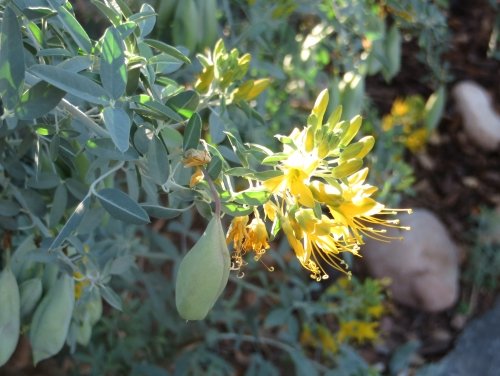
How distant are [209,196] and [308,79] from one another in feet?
3.34

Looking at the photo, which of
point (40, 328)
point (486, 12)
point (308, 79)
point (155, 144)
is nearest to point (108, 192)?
point (155, 144)

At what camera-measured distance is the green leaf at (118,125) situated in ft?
2.15

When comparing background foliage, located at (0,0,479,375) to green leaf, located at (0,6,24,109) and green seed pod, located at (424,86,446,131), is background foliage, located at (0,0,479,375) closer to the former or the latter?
green leaf, located at (0,6,24,109)

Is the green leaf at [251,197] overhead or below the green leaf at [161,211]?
overhead

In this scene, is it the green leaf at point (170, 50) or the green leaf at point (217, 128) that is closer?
the green leaf at point (170, 50)

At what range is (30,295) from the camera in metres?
0.91

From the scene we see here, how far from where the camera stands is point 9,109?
2.33ft

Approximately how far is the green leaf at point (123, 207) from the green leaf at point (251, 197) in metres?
0.09

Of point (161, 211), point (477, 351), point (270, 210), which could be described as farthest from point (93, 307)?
point (477, 351)

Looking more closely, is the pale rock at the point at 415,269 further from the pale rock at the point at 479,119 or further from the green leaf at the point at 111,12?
the green leaf at the point at 111,12

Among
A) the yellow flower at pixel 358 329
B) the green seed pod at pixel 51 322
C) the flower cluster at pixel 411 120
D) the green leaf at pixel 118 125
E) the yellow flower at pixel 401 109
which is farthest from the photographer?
the yellow flower at pixel 401 109

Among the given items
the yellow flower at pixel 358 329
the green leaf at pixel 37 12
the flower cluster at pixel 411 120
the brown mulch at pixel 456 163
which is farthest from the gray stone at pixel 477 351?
the green leaf at pixel 37 12

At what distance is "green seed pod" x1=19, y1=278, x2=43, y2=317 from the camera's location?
91cm

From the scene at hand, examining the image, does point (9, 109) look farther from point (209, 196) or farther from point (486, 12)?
point (486, 12)
